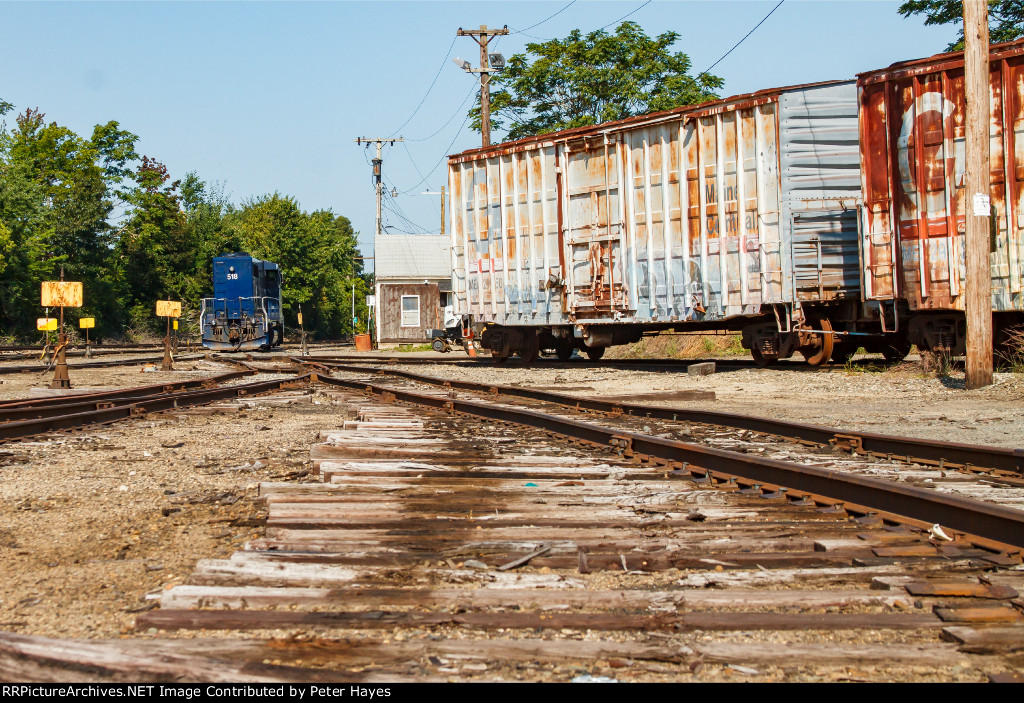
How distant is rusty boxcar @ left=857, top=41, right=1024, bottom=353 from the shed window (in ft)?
113

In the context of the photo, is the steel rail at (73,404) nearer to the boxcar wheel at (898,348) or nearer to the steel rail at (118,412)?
the steel rail at (118,412)

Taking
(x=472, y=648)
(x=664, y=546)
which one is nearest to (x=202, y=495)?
(x=664, y=546)

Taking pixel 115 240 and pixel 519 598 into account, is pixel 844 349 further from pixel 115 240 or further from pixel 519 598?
pixel 115 240

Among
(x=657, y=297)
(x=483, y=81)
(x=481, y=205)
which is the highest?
(x=483, y=81)

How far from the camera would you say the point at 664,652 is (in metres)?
2.67

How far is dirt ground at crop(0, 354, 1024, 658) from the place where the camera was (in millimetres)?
3594

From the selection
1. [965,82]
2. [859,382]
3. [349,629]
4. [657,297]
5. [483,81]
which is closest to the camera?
[349,629]

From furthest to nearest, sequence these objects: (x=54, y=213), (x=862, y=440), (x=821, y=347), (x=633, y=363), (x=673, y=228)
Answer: (x=54, y=213) → (x=633, y=363) → (x=673, y=228) → (x=821, y=347) → (x=862, y=440)

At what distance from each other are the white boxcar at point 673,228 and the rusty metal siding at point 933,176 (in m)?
0.88

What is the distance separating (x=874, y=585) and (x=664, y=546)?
33.4 inches

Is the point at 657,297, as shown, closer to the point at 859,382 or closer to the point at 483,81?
the point at 859,382

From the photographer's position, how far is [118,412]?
10094mm

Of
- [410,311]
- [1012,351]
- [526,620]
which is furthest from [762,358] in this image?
[410,311]

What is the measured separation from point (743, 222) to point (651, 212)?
226 centimetres
